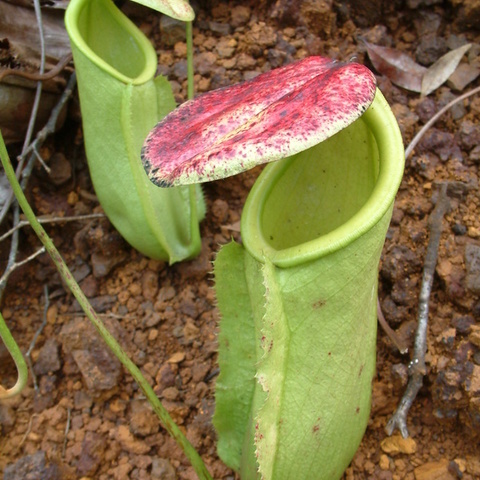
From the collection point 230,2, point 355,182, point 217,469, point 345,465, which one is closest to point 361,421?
point 345,465

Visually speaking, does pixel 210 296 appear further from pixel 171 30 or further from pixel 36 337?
pixel 171 30

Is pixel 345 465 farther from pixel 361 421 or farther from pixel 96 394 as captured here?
pixel 96 394

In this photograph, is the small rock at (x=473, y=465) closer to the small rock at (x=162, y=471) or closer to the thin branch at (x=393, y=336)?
the thin branch at (x=393, y=336)

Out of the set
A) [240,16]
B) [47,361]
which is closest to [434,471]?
[47,361]

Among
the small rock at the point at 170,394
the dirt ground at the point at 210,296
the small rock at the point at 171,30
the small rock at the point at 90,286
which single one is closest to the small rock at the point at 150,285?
the dirt ground at the point at 210,296

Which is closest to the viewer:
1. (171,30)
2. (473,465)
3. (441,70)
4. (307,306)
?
(307,306)

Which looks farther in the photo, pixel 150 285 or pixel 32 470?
pixel 150 285
